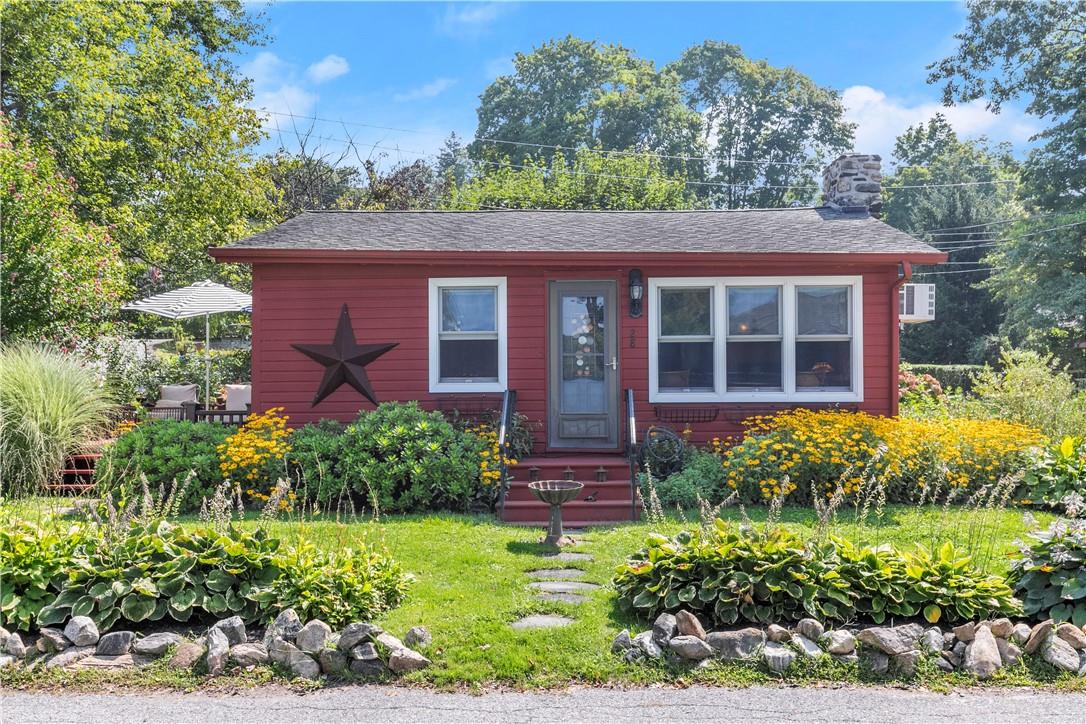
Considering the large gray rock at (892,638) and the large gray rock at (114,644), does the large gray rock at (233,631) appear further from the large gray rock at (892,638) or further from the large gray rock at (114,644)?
the large gray rock at (892,638)

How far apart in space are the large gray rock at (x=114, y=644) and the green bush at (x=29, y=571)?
45 centimetres

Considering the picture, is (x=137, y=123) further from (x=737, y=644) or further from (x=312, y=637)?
(x=737, y=644)

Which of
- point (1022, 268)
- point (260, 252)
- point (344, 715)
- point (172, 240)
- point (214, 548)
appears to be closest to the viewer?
point (344, 715)

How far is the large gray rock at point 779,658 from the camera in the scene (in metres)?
3.95

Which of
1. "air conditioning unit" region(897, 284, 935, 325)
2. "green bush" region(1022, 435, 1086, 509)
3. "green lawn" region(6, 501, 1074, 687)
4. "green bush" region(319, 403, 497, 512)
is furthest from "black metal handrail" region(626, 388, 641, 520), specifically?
"air conditioning unit" region(897, 284, 935, 325)

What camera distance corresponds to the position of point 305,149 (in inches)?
858

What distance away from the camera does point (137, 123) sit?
16.0 meters

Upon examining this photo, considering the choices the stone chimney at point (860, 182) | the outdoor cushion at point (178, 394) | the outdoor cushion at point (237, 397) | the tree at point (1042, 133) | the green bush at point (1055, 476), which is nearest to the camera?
the green bush at point (1055, 476)

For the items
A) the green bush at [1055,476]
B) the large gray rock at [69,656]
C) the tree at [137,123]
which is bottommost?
the large gray rock at [69,656]

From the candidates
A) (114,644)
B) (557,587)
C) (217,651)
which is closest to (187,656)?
(217,651)

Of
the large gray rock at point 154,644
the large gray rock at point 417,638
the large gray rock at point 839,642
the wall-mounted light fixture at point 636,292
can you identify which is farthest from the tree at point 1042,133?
the large gray rock at point 154,644

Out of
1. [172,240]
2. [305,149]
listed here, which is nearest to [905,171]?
[305,149]

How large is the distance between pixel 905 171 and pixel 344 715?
129 feet

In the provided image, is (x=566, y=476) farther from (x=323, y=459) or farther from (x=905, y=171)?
(x=905, y=171)
